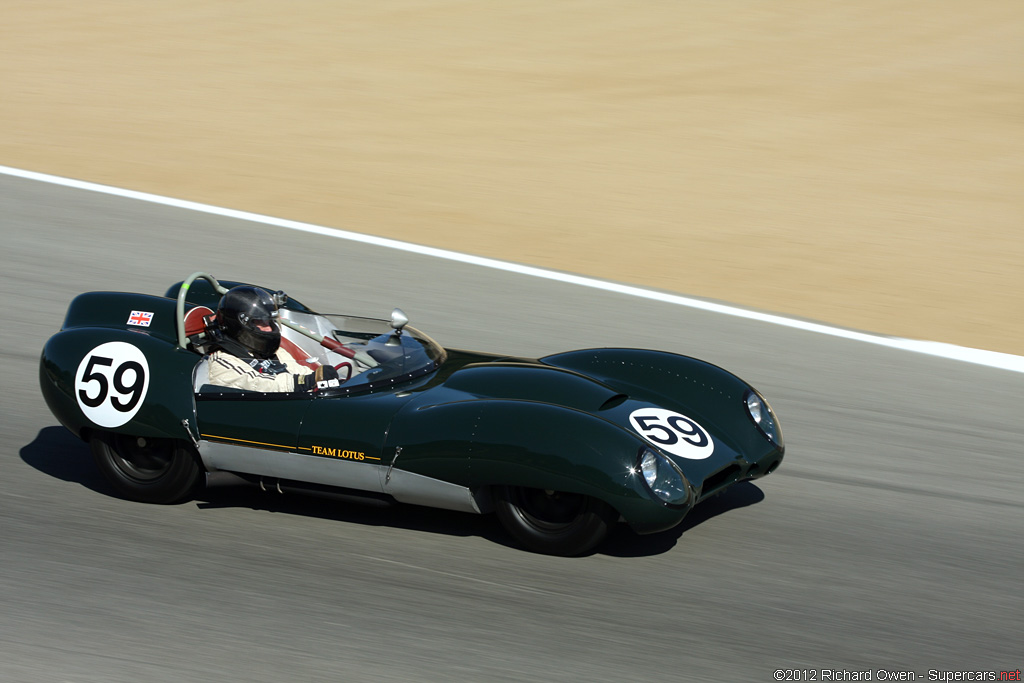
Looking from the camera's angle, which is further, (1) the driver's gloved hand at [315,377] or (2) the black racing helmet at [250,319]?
(2) the black racing helmet at [250,319]

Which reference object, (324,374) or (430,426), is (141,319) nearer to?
(324,374)

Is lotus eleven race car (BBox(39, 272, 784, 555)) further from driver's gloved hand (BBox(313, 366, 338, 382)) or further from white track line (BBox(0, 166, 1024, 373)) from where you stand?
white track line (BBox(0, 166, 1024, 373))

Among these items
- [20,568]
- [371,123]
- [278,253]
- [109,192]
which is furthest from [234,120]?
[20,568]

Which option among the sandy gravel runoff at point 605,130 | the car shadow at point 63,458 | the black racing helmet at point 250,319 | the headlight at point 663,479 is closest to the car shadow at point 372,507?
the car shadow at point 63,458

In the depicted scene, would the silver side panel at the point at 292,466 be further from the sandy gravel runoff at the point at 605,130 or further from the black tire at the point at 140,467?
the sandy gravel runoff at the point at 605,130

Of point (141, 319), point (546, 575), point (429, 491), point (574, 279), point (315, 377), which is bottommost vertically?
point (546, 575)

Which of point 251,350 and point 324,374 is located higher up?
point 251,350

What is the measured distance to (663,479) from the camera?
4.64 meters

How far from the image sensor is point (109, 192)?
12.0 meters

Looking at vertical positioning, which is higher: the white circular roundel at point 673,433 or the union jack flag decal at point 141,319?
the union jack flag decal at point 141,319

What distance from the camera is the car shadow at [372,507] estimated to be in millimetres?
5148

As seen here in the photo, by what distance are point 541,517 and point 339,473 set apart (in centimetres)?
94

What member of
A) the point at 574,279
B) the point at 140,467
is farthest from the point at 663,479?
the point at 574,279

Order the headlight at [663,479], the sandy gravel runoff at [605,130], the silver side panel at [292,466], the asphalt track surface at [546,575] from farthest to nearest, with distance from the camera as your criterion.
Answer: the sandy gravel runoff at [605,130], the silver side panel at [292,466], the headlight at [663,479], the asphalt track surface at [546,575]
